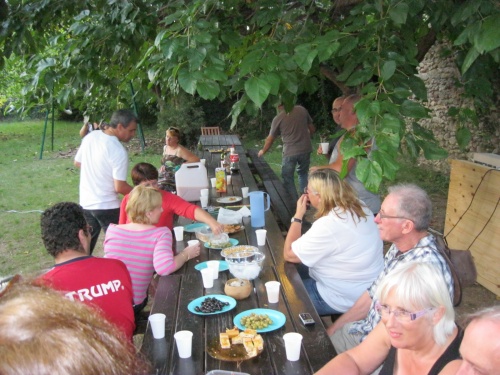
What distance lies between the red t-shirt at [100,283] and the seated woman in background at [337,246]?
110 centimetres

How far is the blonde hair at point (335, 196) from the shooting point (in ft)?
10.2

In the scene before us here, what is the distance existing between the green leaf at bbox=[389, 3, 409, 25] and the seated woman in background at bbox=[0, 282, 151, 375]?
2208 mm

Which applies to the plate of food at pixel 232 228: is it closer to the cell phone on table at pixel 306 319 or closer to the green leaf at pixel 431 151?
the cell phone on table at pixel 306 319

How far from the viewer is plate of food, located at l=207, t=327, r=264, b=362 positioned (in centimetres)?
207

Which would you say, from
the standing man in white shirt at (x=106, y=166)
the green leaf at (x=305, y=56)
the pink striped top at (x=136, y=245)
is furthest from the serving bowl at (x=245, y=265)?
the standing man in white shirt at (x=106, y=166)

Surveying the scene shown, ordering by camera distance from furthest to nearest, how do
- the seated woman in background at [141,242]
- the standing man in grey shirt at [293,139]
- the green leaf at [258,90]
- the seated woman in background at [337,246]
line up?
1. the standing man in grey shirt at [293,139]
2. the seated woman in background at [141,242]
3. the seated woman in background at [337,246]
4. the green leaf at [258,90]

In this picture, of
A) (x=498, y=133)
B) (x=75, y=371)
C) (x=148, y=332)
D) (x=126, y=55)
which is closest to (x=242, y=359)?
(x=148, y=332)

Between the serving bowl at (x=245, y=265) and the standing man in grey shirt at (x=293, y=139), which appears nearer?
the serving bowl at (x=245, y=265)

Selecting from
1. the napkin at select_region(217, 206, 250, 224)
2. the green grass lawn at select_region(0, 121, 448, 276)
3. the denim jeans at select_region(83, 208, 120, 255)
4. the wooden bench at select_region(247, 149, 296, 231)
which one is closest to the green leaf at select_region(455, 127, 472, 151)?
the napkin at select_region(217, 206, 250, 224)

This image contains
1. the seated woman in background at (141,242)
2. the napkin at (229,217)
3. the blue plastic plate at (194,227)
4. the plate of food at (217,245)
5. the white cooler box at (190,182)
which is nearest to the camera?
the seated woman in background at (141,242)

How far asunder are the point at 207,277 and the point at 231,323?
0.45 meters

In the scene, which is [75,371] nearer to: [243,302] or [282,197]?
[243,302]

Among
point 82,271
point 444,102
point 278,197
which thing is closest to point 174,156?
point 278,197

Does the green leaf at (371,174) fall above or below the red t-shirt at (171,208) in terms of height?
above
